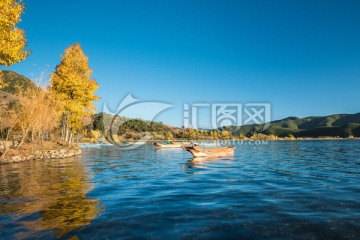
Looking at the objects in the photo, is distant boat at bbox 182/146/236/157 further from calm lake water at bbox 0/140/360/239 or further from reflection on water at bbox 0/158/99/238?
reflection on water at bbox 0/158/99/238

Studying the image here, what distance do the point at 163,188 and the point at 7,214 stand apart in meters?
6.11

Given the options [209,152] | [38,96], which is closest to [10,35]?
[38,96]

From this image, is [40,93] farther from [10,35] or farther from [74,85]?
[10,35]

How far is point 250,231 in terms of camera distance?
579cm

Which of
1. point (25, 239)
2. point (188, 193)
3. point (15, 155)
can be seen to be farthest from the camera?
point (15, 155)

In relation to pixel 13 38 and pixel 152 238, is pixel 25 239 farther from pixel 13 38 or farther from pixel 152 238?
pixel 13 38

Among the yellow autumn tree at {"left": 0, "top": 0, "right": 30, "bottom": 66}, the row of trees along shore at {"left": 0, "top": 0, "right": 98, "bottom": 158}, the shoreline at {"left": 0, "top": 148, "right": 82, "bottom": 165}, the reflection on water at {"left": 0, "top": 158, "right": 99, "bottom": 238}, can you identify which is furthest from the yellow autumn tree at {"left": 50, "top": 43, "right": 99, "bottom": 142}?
the reflection on water at {"left": 0, "top": 158, "right": 99, "bottom": 238}

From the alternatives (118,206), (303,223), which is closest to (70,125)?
(118,206)

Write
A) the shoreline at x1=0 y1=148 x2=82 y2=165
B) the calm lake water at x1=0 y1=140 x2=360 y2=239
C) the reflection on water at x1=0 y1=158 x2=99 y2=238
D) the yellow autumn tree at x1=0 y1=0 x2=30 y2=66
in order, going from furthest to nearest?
the shoreline at x1=0 y1=148 x2=82 y2=165, the yellow autumn tree at x1=0 y1=0 x2=30 y2=66, the reflection on water at x1=0 y1=158 x2=99 y2=238, the calm lake water at x1=0 y1=140 x2=360 y2=239

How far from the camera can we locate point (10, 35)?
15172mm

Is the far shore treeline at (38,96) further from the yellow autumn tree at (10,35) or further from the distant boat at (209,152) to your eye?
the distant boat at (209,152)

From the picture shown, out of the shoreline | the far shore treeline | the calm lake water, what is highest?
the far shore treeline

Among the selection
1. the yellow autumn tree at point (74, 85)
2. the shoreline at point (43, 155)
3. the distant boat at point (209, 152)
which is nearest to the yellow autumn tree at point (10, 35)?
the shoreline at point (43, 155)

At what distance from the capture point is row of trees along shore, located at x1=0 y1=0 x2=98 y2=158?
15.4 metres
